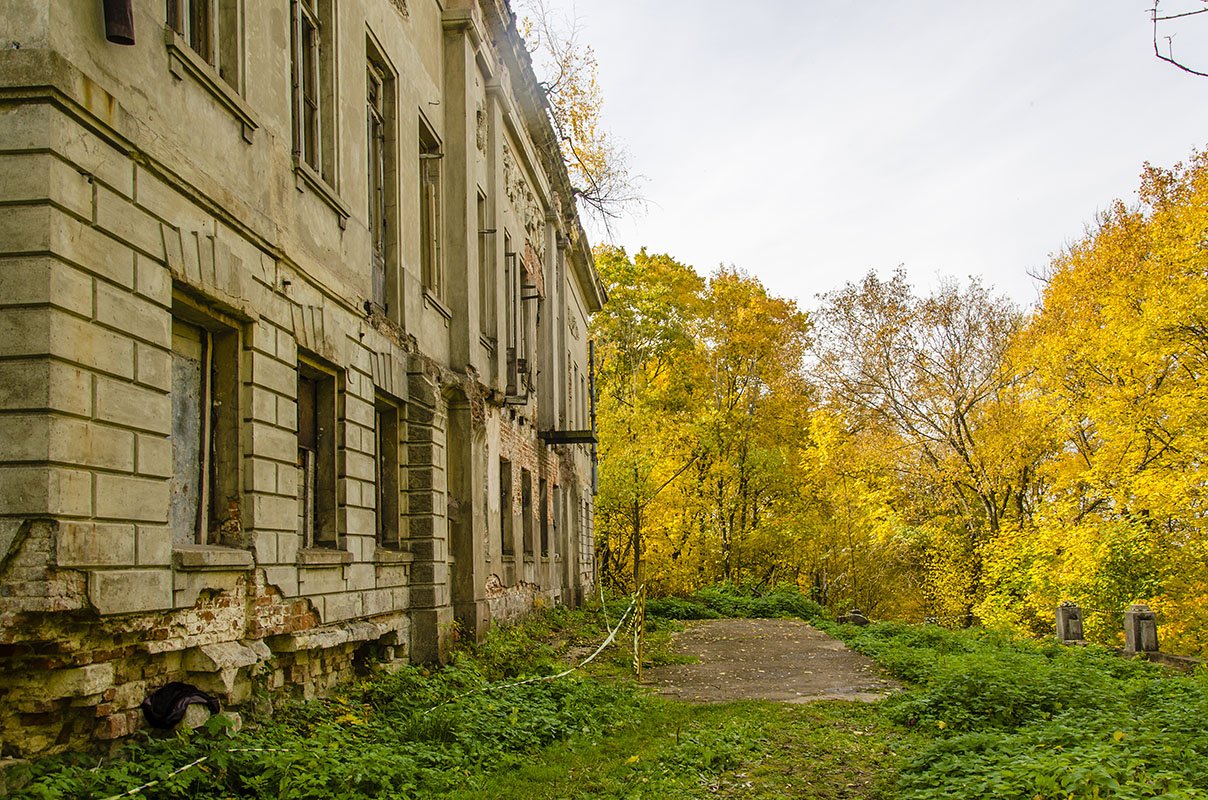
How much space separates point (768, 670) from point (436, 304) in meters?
8.16

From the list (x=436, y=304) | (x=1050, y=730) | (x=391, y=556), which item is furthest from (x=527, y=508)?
(x=1050, y=730)

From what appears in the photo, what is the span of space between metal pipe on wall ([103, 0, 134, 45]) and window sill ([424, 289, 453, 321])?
7300 mm

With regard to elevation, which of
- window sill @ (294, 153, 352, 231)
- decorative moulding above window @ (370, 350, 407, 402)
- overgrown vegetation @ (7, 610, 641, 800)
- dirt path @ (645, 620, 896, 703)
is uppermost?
window sill @ (294, 153, 352, 231)

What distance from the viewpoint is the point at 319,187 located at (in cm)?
929

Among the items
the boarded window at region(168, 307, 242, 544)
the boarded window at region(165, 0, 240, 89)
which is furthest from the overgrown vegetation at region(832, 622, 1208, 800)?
the boarded window at region(165, 0, 240, 89)

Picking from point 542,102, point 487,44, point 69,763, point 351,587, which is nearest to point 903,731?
point 351,587

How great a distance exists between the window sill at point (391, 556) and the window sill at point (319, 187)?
3.47 meters

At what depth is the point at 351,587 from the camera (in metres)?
9.69

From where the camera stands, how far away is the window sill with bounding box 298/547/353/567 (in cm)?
857

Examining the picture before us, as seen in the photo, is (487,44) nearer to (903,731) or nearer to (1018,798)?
(903,731)

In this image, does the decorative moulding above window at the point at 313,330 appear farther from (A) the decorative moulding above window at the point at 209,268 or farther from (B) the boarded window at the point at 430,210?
(B) the boarded window at the point at 430,210

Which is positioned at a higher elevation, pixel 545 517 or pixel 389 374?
pixel 389 374

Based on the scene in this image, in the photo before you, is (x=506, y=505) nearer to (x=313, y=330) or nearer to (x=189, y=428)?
(x=313, y=330)

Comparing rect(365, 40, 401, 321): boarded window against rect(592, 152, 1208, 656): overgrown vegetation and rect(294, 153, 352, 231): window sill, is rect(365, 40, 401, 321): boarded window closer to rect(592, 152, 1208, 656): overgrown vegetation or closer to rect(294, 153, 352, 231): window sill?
rect(294, 153, 352, 231): window sill
